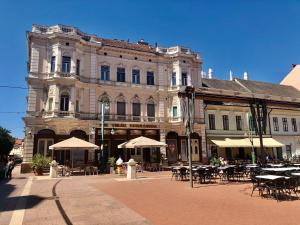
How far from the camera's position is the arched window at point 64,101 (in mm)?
24328

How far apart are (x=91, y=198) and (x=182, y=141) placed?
20.5 meters

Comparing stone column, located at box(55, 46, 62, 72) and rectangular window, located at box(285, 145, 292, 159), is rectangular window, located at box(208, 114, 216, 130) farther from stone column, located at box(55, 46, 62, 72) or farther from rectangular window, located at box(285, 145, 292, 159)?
stone column, located at box(55, 46, 62, 72)

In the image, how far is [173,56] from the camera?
98.7 feet

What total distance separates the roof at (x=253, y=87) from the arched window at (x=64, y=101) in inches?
677

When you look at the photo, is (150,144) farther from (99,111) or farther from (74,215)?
(74,215)

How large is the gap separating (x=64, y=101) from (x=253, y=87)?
26.5 metres

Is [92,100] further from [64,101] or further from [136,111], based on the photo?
[136,111]

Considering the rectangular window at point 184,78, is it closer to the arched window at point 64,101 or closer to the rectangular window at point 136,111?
the rectangular window at point 136,111

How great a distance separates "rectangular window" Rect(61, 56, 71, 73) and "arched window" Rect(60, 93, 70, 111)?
2.40 metres

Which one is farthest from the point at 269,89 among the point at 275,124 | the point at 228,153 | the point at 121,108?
the point at 121,108

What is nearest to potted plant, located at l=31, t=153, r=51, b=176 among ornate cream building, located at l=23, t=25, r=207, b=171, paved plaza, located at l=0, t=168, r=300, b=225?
ornate cream building, located at l=23, t=25, r=207, b=171

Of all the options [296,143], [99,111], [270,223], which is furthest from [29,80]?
[296,143]

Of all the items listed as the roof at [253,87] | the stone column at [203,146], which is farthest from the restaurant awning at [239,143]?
the roof at [253,87]

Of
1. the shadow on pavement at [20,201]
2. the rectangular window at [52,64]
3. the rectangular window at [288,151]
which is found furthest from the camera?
the rectangular window at [288,151]
